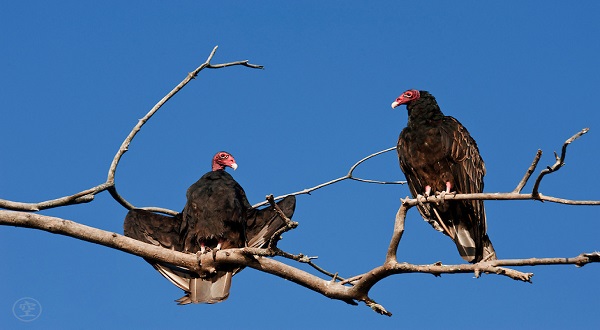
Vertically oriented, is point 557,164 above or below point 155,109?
below

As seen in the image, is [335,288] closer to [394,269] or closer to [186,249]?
[394,269]

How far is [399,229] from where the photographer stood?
3.81 metres

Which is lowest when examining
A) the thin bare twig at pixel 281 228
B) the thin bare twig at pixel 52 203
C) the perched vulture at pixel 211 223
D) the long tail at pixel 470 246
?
the thin bare twig at pixel 281 228

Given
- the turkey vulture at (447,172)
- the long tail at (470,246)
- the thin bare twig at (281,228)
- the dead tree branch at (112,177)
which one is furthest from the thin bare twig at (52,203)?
the long tail at (470,246)

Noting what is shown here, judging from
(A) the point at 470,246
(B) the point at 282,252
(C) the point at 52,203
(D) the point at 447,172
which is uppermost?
(D) the point at 447,172

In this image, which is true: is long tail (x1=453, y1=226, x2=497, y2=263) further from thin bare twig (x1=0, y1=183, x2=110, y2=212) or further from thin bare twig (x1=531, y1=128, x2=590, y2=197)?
thin bare twig (x1=0, y1=183, x2=110, y2=212)

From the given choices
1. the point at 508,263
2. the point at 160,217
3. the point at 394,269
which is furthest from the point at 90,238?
the point at 508,263

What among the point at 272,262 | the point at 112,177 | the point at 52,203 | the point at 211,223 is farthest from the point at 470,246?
the point at 52,203

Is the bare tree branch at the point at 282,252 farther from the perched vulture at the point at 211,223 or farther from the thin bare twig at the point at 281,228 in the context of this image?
the perched vulture at the point at 211,223

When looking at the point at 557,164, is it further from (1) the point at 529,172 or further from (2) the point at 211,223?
(2) the point at 211,223

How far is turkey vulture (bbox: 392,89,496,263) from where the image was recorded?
17.4 feet

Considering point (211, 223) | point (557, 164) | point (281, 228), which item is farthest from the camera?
point (211, 223)

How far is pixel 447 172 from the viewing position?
5.53 metres

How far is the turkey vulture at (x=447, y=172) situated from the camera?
17.4 feet
